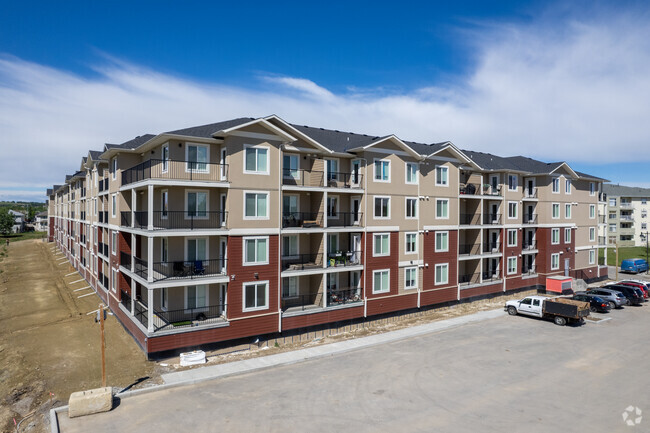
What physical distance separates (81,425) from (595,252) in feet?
166

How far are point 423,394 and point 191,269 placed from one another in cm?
1340

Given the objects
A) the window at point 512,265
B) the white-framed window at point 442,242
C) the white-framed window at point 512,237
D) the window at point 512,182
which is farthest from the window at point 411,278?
the window at point 512,182

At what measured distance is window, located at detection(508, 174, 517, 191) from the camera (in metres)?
38.1

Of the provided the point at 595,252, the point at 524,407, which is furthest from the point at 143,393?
the point at 595,252

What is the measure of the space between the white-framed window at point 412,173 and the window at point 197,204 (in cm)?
1483

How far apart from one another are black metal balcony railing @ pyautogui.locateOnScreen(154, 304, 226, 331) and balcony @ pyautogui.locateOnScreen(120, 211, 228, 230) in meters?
4.56

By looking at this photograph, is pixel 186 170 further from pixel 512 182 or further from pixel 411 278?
pixel 512 182

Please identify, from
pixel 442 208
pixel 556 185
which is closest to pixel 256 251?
pixel 442 208

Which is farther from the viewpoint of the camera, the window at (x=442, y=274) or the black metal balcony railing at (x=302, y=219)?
the window at (x=442, y=274)

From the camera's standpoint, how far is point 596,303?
104 ft

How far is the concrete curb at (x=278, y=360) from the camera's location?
56.1 feet

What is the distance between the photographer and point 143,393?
16812mm

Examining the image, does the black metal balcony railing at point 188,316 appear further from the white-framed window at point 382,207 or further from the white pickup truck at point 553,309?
the white pickup truck at point 553,309

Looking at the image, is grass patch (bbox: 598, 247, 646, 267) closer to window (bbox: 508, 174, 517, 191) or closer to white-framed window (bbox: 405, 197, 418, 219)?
window (bbox: 508, 174, 517, 191)
